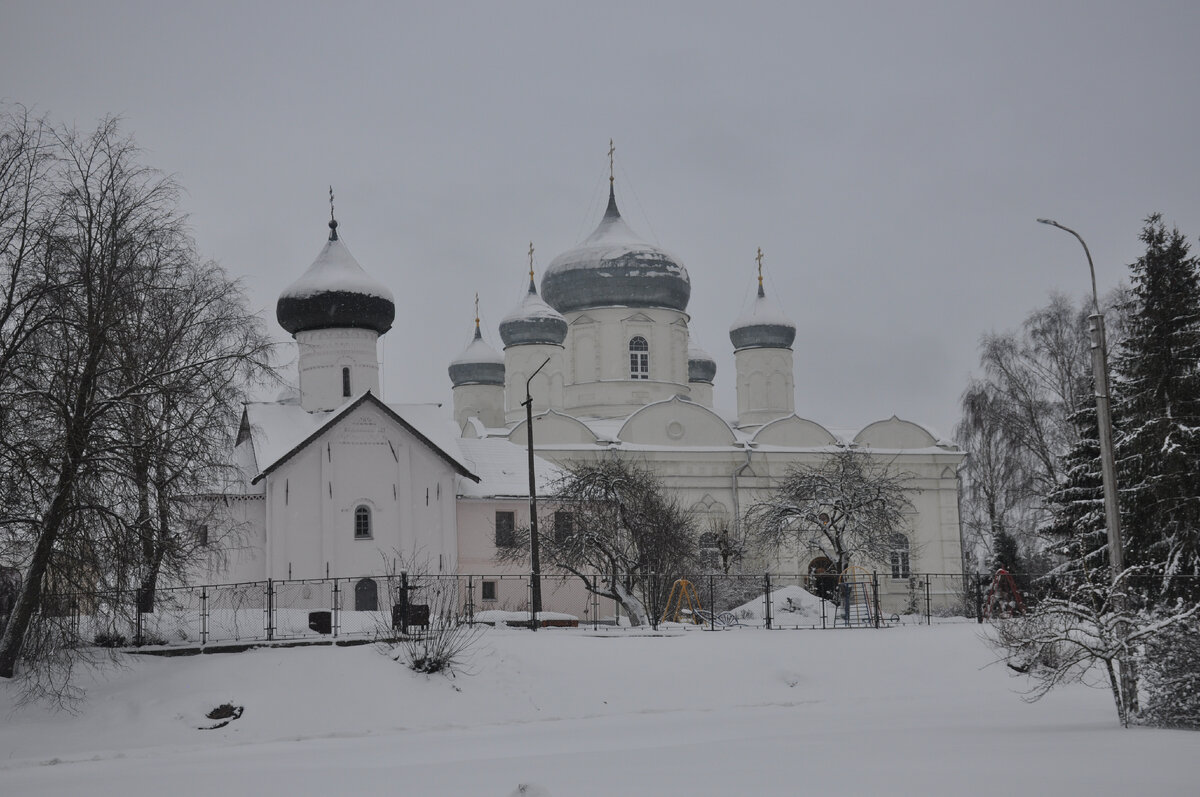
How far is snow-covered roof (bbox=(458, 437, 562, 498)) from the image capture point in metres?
33.2

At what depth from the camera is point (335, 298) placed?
33719mm

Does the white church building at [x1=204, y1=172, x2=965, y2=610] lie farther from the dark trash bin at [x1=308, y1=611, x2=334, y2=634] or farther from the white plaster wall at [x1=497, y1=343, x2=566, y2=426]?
the dark trash bin at [x1=308, y1=611, x2=334, y2=634]

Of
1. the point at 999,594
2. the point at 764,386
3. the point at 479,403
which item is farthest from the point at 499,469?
the point at 764,386

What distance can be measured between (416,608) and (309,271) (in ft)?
47.5

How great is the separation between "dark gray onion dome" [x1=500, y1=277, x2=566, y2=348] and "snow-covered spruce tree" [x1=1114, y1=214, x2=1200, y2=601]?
74.6 feet

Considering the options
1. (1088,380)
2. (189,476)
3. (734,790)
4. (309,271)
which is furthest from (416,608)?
(1088,380)

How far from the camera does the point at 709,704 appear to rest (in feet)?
66.9

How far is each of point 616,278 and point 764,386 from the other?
7388 millimetres

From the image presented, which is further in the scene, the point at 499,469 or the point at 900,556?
the point at 900,556

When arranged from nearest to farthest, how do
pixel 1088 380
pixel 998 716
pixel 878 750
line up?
pixel 878 750 → pixel 998 716 → pixel 1088 380

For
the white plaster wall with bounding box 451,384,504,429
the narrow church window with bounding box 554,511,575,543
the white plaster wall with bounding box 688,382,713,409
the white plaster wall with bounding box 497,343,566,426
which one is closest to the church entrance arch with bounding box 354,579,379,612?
the narrow church window with bounding box 554,511,575,543

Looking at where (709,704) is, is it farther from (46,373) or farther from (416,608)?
(46,373)

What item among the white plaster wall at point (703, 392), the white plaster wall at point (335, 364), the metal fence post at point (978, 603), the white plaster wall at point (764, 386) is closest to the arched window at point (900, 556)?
the white plaster wall at point (764, 386)

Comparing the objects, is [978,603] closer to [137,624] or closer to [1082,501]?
[1082,501]
